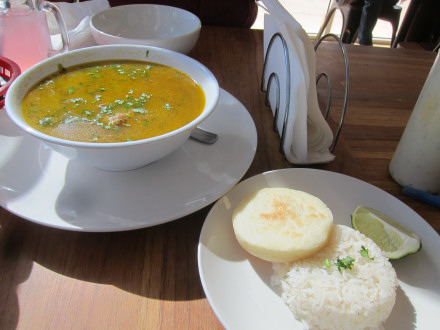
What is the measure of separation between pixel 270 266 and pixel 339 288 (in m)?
0.15

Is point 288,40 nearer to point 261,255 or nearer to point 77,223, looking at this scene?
point 261,255

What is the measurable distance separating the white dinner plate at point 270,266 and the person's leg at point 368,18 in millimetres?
2701

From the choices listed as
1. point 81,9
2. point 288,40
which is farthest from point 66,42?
point 288,40

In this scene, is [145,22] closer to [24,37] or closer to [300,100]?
[24,37]

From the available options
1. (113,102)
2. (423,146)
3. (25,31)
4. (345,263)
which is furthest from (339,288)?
(25,31)

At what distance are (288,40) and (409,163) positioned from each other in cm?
49

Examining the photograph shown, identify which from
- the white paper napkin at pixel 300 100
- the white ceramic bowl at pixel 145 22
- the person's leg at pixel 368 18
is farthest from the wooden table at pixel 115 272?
the person's leg at pixel 368 18

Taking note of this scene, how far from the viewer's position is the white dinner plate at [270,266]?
65 cm

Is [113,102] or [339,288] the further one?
[113,102]

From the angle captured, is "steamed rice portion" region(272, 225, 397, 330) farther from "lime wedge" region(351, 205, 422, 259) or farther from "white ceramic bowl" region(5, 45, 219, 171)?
"white ceramic bowl" region(5, 45, 219, 171)

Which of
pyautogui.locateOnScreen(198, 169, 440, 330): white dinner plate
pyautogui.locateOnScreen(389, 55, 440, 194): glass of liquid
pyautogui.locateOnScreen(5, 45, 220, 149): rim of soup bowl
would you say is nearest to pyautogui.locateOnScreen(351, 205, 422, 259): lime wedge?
pyautogui.locateOnScreen(198, 169, 440, 330): white dinner plate

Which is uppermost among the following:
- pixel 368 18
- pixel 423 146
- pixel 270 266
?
pixel 423 146

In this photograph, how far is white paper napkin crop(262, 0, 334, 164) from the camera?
36.6 inches

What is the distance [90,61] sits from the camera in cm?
109
